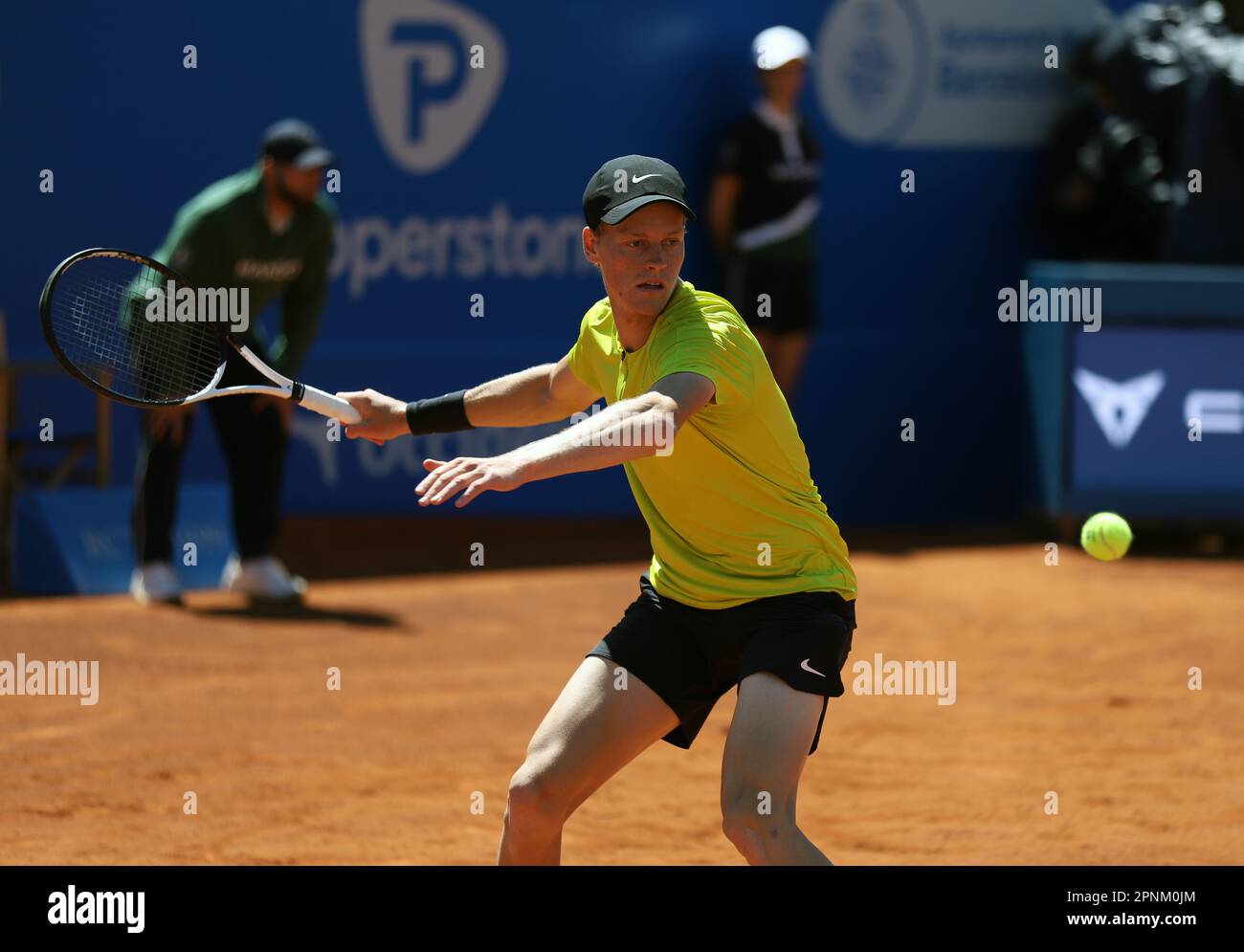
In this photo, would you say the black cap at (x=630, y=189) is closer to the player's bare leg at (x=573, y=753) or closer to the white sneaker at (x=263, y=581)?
the player's bare leg at (x=573, y=753)

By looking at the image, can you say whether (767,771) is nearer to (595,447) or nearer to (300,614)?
(595,447)

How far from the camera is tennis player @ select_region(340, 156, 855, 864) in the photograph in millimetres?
3631

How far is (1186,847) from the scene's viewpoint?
5168 millimetres

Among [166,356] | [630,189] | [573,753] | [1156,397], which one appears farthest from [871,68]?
[573,753]

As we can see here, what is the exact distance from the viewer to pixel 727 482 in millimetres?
3869

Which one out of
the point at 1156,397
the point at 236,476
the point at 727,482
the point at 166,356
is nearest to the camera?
the point at 727,482

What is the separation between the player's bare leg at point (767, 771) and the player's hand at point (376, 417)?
1.13 meters

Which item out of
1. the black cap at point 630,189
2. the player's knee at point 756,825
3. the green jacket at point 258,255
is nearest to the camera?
the player's knee at point 756,825

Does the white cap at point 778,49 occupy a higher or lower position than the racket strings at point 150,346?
higher

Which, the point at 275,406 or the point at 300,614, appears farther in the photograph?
the point at 275,406

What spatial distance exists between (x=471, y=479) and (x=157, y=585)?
5.51 metres

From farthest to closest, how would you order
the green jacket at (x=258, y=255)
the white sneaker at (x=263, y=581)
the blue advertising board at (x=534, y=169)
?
the blue advertising board at (x=534, y=169)
the white sneaker at (x=263, y=581)
the green jacket at (x=258, y=255)

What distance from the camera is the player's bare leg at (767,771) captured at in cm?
358

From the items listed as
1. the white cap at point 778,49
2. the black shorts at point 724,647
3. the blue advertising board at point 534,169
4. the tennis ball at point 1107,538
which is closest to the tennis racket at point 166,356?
the black shorts at point 724,647
